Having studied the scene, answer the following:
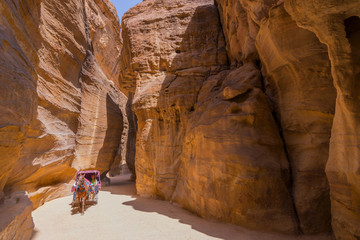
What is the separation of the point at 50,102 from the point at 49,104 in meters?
0.10

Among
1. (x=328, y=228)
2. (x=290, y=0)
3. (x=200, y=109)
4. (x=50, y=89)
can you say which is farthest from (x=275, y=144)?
(x=50, y=89)

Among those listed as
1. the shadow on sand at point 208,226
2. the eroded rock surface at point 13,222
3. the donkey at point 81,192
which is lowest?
the shadow on sand at point 208,226

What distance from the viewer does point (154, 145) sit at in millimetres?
8812

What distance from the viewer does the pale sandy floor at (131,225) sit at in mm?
4531

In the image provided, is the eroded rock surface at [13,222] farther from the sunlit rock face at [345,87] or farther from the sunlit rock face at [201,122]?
the sunlit rock face at [345,87]

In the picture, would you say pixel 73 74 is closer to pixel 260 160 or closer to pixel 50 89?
pixel 50 89

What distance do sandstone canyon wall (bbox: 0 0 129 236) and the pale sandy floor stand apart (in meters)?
1.09

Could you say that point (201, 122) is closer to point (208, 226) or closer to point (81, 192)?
point (208, 226)

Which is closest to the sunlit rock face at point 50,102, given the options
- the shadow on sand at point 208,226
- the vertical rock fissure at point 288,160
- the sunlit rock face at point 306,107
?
the shadow on sand at point 208,226

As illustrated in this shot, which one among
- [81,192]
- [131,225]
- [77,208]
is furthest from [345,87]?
[77,208]

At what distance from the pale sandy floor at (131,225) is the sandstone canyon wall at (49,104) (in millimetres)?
1087

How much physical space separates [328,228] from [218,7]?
10129 mm

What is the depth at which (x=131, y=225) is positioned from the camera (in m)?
5.28

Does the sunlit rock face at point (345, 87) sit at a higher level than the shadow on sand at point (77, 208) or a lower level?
higher
